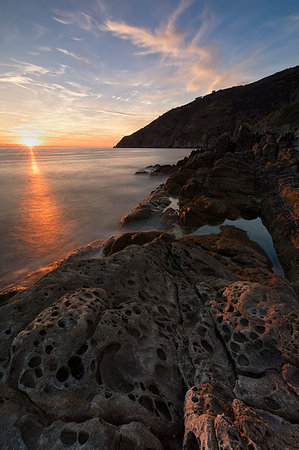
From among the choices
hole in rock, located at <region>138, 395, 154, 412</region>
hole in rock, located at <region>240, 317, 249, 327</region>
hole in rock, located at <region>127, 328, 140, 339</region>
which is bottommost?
hole in rock, located at <region>138, 395, 154, 412</region>

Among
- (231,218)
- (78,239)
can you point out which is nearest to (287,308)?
(231,218)

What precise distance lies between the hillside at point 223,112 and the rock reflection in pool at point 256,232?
91.3m

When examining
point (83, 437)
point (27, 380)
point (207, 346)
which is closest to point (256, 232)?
point (207, 346)

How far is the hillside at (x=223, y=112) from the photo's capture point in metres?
105

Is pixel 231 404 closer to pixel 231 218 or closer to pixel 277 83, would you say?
pixel 231 218

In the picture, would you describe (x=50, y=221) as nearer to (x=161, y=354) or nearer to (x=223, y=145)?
(x=161, y=354)

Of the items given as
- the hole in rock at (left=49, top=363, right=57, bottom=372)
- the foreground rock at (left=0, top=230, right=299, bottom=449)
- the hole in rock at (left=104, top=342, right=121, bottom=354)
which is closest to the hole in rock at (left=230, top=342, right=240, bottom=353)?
the foreground rock at (left=0, top=230, right=299, bottom=449)

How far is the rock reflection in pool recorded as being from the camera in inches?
346

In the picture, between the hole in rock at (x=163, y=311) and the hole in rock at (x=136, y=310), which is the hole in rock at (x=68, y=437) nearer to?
the hole in rock at (x=136, y=310)

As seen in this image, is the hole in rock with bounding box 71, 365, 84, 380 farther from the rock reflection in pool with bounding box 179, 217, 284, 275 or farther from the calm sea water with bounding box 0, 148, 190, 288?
the rock reflection in pool with bounding box 179, 217, 284, 275

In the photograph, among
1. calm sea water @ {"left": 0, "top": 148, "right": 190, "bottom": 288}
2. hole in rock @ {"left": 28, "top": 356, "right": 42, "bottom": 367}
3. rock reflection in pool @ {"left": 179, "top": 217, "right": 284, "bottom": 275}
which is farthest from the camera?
calm sea water @ {"left": 0, "top": 148, "right": 190, "bottom": 288}

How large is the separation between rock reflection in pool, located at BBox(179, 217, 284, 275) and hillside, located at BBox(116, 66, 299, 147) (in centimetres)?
9131

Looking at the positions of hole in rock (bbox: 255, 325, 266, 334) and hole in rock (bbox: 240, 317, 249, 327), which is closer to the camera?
hole in rock (bbox: 255, 325, 266, 334)

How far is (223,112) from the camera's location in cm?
12031
